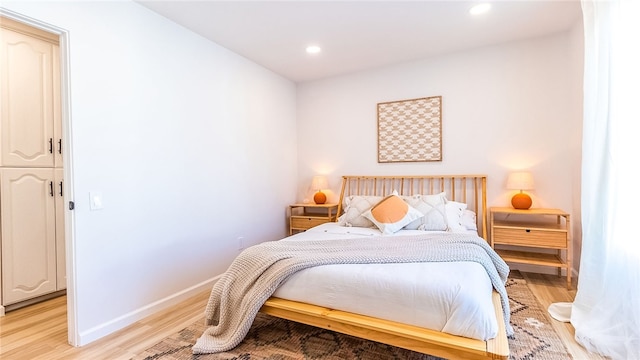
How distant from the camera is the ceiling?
2432 mm

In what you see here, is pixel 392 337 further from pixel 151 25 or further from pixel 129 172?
pixel 151 25

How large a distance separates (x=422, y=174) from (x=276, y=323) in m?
2.45

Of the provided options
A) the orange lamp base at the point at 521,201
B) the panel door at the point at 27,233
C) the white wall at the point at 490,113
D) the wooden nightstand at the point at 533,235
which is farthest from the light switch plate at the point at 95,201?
the orange lamp base at the point at 521,201

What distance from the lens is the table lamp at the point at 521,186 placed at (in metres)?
2.99

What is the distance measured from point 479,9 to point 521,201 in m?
1.89

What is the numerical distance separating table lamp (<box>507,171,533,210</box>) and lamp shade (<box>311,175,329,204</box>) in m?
2.18

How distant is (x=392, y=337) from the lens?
1.56 m

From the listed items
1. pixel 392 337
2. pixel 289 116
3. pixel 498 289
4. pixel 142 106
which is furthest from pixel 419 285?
pixel 289 116

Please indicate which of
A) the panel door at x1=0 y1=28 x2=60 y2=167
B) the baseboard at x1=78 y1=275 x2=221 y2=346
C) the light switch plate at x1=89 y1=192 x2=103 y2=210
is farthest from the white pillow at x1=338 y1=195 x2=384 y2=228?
the panel door at x1=0 y1=28 x2=60 y2=167

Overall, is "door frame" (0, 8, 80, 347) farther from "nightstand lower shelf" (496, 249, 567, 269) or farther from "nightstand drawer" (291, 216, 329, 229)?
"nightstand lower shelf" (496, 249, 567, 269)

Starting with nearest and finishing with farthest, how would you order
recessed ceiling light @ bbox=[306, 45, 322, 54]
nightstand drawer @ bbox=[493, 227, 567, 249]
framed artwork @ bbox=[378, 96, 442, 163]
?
nightstand drawer @ bbox=[493, 227, 567, 249] < recessed ceiling light @ bbox=[306, 45, 322, 54] < framed artwork @ bbox=[378, 96, 442, 163]

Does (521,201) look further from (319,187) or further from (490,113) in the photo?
(319,187)


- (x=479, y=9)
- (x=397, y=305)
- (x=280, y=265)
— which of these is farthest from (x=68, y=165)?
(x=479, y=9)

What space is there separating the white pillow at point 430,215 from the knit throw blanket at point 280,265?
642 millimetres
